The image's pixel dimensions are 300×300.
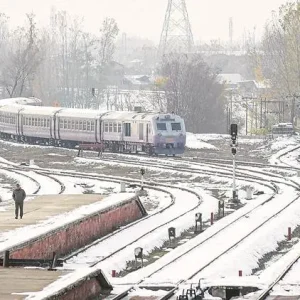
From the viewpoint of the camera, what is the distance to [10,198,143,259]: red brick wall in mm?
29141

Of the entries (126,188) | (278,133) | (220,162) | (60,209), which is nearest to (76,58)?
(278,133)

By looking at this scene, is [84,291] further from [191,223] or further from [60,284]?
[191,223]

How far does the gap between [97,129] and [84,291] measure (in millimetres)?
50792

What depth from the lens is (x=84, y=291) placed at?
23.6 meters

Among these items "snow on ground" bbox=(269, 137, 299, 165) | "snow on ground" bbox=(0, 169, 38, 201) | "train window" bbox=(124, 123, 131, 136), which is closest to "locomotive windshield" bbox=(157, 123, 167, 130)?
"train window" bbox=(124, 123, 131, 136)

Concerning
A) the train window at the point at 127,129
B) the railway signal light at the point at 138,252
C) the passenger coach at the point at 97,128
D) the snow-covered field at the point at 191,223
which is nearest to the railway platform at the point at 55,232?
the snow-covered field at the point at 191,223

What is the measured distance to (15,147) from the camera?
8025cm

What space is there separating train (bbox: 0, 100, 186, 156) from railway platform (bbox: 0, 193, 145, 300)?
27.1 m

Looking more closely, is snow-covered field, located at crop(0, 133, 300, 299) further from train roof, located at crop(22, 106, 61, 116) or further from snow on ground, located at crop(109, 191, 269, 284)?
train roof, located at crop(22, 106, 61, 116)

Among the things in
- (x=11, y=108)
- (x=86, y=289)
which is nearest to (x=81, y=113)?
(x=11, y=108)

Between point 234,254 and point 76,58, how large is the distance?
14528 cm

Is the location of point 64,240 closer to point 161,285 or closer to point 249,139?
point 161,285

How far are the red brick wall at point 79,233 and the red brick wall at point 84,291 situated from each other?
3.63 metres

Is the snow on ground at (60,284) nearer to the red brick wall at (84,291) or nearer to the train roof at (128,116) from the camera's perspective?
the red brick wall at (84,291)
